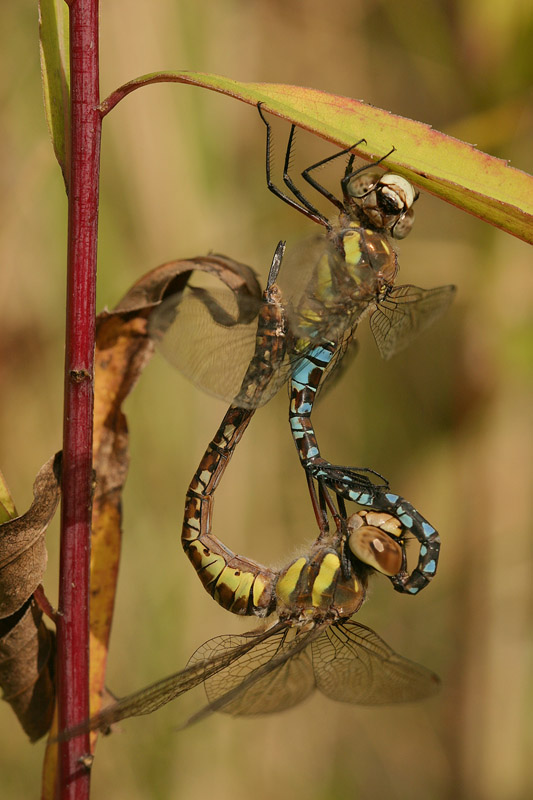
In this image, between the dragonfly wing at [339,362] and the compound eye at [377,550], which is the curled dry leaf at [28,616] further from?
the dragonfly wing at [339,362]

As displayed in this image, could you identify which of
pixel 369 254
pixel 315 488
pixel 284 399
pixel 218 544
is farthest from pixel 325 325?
pixel 284 399

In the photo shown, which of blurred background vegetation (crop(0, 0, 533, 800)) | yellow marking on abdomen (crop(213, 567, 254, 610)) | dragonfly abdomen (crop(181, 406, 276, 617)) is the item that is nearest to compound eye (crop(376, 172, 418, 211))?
dragonfly abdomen (crop(181, 406, 276, 617))

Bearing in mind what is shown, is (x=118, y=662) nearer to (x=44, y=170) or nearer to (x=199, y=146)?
(x=44, y=170)

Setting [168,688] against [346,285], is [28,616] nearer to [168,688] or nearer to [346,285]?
[168,688]

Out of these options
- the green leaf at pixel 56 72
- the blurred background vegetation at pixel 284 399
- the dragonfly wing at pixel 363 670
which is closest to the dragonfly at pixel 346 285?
the dragonfly wing at pixel 363 670

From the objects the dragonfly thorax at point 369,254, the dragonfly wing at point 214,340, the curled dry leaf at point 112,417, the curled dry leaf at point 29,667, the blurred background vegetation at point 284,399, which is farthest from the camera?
the blurred background vegetation at point 284,399

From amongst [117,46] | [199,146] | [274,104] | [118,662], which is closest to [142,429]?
[118,662]

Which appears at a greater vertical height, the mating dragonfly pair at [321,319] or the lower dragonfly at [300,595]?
the mating dragonfly pair at [321,319]

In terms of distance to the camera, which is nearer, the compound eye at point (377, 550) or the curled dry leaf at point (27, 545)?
the curled dry leaf at point (27, 545)
